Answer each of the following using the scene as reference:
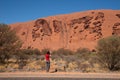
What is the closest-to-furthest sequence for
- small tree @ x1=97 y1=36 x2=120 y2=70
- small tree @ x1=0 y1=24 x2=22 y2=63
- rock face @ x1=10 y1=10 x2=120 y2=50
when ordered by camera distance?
small tree @ x1=97 y1=36 x2=120 y2=70, small tree @ x1=0 y1=24 x2=22 y2=63, rock face @ x1=10 y1=10 x2=120 y2=50

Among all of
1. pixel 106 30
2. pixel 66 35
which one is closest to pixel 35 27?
pixel 66 35

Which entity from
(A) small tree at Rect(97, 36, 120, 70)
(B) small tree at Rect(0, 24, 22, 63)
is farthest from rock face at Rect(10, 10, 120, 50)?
(A) small tree at Rect(97, 36, 120, 70)

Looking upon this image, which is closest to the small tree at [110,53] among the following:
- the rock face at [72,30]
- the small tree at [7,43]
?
the small tree at [7,43]

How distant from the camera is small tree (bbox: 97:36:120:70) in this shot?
24609mm

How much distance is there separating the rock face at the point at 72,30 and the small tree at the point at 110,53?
4983cm

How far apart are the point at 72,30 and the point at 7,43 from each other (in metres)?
60.1

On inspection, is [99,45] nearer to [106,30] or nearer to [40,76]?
[40,76]

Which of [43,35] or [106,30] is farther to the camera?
[43,35]

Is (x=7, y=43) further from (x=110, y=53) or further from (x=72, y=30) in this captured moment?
(x=72, y=30)

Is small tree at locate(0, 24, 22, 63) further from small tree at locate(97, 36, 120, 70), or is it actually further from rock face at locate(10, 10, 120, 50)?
rock face at locate(10, 10, 120, 50)

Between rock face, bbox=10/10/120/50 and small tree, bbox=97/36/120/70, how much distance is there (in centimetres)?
4983

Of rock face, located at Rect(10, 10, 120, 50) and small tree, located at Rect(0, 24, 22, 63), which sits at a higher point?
rock face, located at Rect(10, 10, 120, 50)

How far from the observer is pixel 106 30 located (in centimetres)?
8112

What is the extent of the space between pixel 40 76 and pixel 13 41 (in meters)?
12.2
